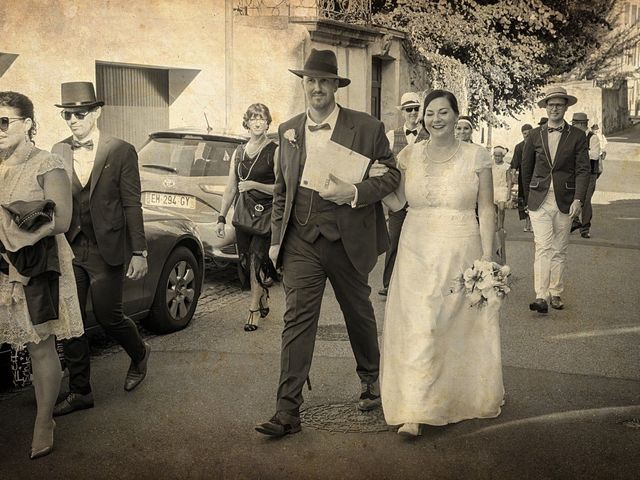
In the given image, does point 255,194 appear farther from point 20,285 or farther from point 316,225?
point 20,285

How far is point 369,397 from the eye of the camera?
6137 millimetres

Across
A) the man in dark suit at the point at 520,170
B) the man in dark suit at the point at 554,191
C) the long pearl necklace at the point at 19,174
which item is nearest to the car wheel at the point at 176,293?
the long pearl necklace at the point at 19,174

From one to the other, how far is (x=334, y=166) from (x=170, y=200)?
4.85m

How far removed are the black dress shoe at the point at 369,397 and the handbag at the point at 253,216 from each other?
2.54m

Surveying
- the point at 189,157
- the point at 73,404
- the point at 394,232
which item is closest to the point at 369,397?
the point at 73,404

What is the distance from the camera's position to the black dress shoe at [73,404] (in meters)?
6.02

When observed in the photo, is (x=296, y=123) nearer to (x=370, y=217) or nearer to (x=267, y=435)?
(x=370, y=217)

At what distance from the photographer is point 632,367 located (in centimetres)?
732

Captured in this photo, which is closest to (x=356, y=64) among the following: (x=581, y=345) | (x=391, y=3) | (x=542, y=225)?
(x=391, y=3)

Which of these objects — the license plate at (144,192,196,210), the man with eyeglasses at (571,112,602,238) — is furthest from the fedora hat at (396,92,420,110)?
the man with eyeglasses at (571,112,602,238)

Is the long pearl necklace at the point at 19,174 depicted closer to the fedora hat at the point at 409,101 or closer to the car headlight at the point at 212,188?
the car headlight at the point at 212,188

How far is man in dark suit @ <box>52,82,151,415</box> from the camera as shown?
6043 millimetres

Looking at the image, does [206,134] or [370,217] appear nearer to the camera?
[370,217]

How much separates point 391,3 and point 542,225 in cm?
1482
